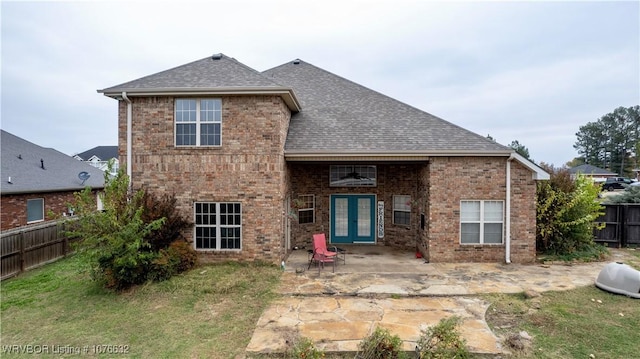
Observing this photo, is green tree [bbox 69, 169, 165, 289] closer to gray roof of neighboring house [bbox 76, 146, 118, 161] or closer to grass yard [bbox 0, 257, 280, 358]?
grass yard [bbox 0, 257, 280, 358]

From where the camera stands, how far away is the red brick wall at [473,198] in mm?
9289

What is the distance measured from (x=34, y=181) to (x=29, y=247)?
19.1 feet

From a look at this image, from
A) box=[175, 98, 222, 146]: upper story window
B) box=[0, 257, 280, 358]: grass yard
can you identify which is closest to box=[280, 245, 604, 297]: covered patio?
box=[0, 257, 280, 358]: grass yard

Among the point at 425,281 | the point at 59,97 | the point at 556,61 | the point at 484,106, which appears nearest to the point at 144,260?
the point at 425,281

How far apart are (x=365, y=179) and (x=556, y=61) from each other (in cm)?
1967

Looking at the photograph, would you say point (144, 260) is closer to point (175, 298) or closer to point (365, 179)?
point (175, 298)

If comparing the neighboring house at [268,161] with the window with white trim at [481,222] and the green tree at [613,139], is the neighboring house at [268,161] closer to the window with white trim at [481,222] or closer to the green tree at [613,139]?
the window with white trim at [481,222]

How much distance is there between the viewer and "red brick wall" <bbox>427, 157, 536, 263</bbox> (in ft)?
30.5

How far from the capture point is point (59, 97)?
2895 centimetres

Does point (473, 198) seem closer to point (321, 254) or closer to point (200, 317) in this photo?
point (321, 254)

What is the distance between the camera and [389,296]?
673 cm

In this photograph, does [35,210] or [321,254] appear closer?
[321,254]

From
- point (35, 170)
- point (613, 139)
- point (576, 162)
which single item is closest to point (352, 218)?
point (35, 170)

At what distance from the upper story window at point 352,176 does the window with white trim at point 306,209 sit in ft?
3.38
